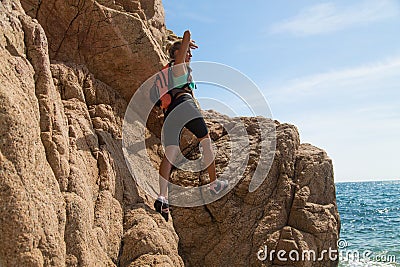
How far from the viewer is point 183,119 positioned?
5.50 m

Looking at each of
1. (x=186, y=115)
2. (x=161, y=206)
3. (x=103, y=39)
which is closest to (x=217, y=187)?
(x=161, y=206)

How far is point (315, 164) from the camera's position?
5.91 meters

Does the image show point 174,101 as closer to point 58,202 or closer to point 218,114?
point 218,114

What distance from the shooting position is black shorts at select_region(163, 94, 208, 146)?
215 inches

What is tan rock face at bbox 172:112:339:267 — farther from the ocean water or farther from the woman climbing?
the ocean water

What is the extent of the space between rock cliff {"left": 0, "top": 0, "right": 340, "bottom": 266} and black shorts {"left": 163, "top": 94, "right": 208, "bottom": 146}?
55cm

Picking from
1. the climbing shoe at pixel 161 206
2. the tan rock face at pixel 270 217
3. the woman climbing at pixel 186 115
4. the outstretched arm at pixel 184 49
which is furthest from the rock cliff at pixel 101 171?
the outstretched arm at pixel 184 49

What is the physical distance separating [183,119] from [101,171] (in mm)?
1350

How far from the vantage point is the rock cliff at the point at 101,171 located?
329cm

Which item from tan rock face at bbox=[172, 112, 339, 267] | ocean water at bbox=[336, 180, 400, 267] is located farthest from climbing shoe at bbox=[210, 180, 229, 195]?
ocean water at bbox=[336, 180, 400, 267]

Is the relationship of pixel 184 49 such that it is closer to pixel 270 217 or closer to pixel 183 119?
pixel 183 119

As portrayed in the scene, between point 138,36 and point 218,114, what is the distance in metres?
1.82

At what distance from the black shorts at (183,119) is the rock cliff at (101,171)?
21.8 inches

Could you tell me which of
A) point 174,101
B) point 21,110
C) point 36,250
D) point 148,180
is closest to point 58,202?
point 36,250
